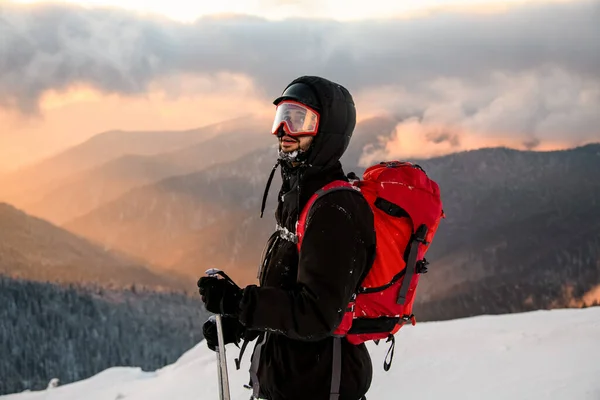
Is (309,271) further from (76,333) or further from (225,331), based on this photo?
(76,333)

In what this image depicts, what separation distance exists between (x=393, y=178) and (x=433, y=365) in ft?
26.1

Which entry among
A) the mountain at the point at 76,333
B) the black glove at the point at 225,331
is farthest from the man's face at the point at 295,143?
the mountain at the point at 76,333

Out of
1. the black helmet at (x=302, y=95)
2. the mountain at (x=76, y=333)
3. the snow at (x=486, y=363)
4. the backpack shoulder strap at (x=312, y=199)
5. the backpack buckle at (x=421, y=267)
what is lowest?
the mountain at (x=76, y=333)

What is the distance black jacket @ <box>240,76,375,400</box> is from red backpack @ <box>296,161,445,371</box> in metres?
0.09

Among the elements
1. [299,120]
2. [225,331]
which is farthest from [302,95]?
[225,331]

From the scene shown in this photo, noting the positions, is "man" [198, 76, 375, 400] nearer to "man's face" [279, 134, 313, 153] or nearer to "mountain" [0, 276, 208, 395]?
"man's face" [279, 134, 313, 153]

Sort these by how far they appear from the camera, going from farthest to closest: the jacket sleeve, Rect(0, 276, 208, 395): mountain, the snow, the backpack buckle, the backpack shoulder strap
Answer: Rect(0, 276, 208, 395): mountain < the snow < the backpack buckle < the backpack shoulder strap < the jacket sleeve

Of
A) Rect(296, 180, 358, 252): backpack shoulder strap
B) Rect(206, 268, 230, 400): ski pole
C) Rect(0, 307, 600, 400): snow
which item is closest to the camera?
Rect(296, 180, 358, 252): backpack shoulder strap

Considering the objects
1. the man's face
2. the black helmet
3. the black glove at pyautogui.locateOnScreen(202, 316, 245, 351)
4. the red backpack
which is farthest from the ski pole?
the black helmet

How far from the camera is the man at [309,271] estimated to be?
2.58 meters

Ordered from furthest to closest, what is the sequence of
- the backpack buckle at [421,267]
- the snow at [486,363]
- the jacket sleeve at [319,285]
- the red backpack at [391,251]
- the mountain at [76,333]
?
the mountain at [76,333] < the snow at [486,363] < the backpack buckle at [421,267] < the red backpack at [391,251] < the jacket sleeve at [319,285]

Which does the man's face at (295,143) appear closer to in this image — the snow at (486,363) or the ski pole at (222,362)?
the ski pole at (222,362)

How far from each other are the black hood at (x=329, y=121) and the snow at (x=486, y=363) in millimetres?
5871

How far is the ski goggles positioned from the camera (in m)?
2.95
